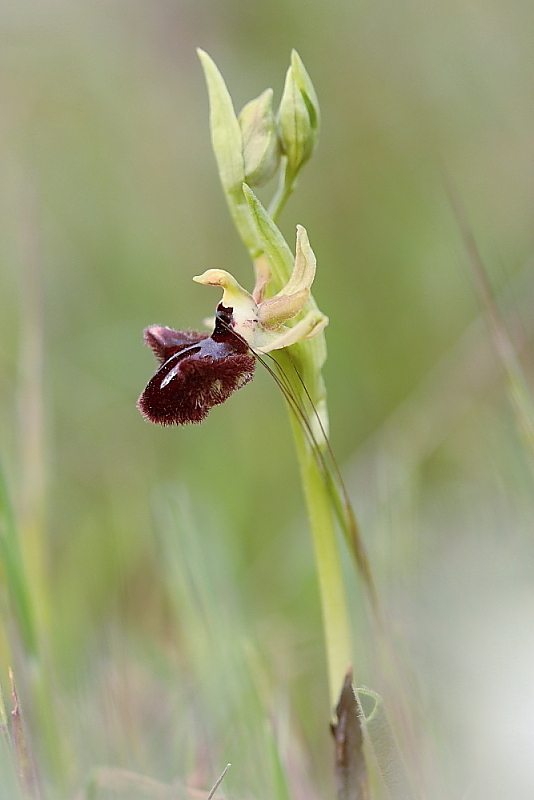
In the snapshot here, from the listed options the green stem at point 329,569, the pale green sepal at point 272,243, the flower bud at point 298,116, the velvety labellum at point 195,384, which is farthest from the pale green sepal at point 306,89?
the green stem at point 329,569

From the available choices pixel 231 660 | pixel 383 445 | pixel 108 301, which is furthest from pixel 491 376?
pixel 231 660

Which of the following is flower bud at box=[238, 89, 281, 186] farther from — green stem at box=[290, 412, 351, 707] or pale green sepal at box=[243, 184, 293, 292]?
green stem at box=[290, 412, 351, 707]

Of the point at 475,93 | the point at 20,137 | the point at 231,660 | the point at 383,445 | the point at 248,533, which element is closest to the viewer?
the point at 231,660

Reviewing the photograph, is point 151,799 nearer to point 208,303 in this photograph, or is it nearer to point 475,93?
point 208,303

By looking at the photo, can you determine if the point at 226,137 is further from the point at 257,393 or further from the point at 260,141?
the point at 257,393

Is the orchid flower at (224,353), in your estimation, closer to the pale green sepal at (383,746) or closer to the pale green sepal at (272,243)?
the pale green sepal at (272,243)

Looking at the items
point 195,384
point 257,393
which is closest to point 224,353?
point 195,384
